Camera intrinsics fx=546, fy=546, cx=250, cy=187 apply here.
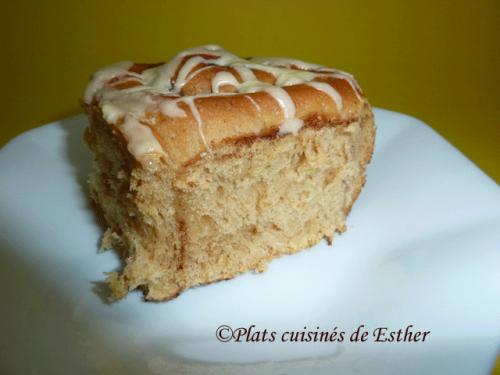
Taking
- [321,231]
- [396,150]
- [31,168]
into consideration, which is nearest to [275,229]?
[321,231]

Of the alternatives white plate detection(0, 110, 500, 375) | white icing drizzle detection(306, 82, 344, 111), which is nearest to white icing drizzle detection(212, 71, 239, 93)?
white icing drizzle detection(306, 82, 344, 111)

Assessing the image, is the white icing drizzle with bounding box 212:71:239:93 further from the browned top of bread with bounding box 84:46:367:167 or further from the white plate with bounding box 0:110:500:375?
the white plate with bounding box 0:110:500:375

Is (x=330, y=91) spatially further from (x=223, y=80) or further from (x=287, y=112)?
(x=223, y=80)

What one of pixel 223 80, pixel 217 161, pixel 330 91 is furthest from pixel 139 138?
pixel 330 91

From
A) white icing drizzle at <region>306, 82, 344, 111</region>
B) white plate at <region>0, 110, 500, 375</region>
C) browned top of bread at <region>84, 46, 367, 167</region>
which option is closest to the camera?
white plate at <region>0, 110, 500, 375</region>

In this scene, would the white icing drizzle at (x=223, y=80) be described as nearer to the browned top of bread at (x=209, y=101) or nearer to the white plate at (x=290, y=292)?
the browned top of bread at (x=209, y=101)

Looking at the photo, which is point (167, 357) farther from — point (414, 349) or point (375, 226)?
point (375, 226)
